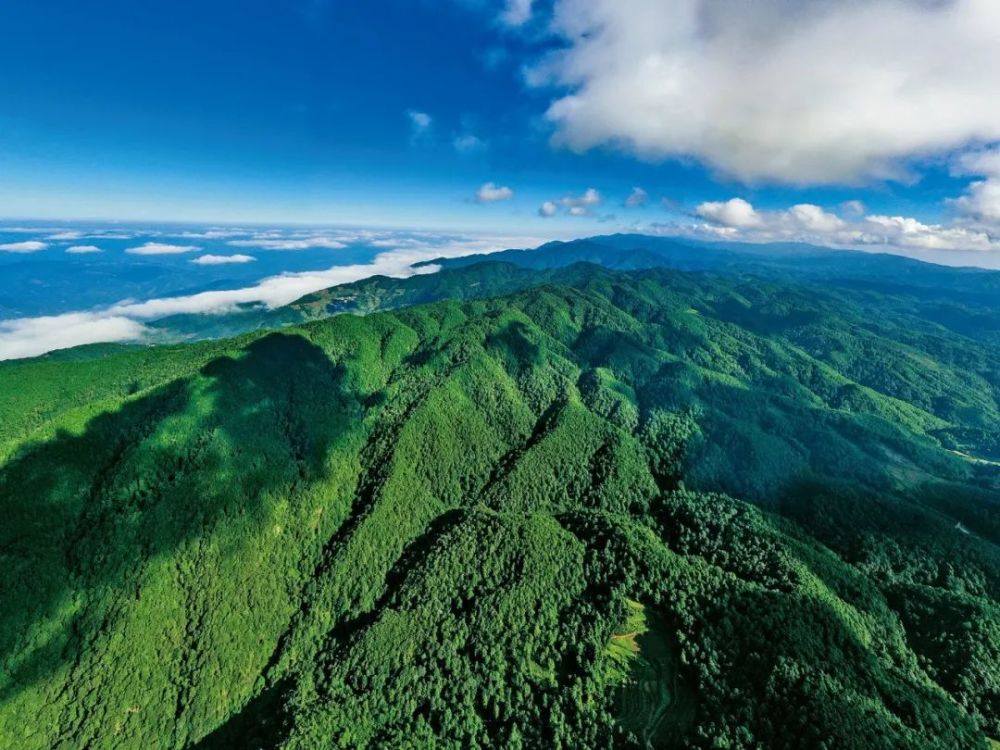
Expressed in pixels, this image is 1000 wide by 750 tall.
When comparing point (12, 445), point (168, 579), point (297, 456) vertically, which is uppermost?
point (12, 445)

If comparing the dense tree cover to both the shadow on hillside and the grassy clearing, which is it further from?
the shadow on hillside

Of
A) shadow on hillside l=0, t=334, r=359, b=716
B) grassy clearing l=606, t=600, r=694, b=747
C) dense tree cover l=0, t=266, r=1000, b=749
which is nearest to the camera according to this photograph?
grassy clearing l=606, t=600, r=694, b=747

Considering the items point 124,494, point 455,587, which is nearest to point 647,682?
point 455,587

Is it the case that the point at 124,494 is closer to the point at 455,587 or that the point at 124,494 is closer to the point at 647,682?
the point at 455,587

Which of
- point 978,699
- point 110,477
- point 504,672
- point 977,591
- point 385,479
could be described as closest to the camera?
point 978,699

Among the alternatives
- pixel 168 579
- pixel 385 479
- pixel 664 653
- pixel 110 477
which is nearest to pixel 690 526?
pixel 664 653

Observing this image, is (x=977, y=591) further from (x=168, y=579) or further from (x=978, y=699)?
(x=168, y=579)

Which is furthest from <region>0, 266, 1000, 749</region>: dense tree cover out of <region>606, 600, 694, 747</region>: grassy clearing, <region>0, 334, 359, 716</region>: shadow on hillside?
<region>0, 334, 359, 716</region>: shadow on hillside
